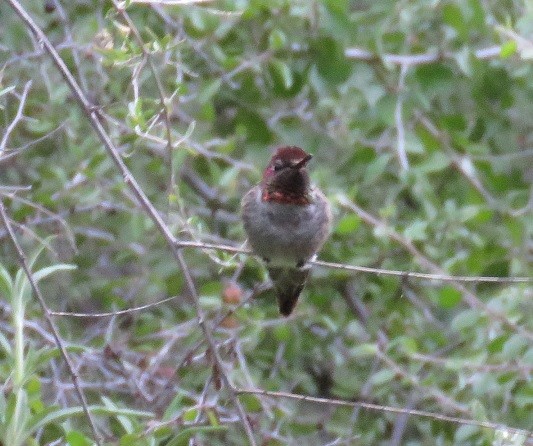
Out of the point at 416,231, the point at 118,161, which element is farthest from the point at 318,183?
the point at 118,161

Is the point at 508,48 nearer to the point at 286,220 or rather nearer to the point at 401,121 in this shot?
the point at 401,121

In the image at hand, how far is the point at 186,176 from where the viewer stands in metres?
4.30

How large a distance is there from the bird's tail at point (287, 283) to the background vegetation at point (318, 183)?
0.55 feet

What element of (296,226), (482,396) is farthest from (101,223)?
(482,396)

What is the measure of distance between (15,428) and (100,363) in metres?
1.52

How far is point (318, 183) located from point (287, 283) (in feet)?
1.53

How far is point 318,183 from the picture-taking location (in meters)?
3.71

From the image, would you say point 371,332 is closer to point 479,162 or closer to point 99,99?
point 479,162

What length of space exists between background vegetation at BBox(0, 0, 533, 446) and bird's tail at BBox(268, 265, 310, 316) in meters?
0.17

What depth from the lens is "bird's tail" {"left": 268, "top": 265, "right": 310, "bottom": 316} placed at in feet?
10.9

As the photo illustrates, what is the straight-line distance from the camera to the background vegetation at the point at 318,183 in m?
3.54

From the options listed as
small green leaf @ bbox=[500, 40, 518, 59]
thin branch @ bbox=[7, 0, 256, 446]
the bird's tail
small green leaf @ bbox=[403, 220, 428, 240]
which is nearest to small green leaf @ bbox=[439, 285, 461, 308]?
small green leaf @ bbox=[403, 220, 428, 240]

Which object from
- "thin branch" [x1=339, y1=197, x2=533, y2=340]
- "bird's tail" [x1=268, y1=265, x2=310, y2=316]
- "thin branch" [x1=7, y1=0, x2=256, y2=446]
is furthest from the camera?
"thin branch" [x1=339, y1=197, x2=533, y2=340]

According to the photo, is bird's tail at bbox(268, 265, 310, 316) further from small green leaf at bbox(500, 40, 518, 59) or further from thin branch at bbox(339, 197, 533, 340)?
small green leaf at bbox(500, 40, 518, 59)
